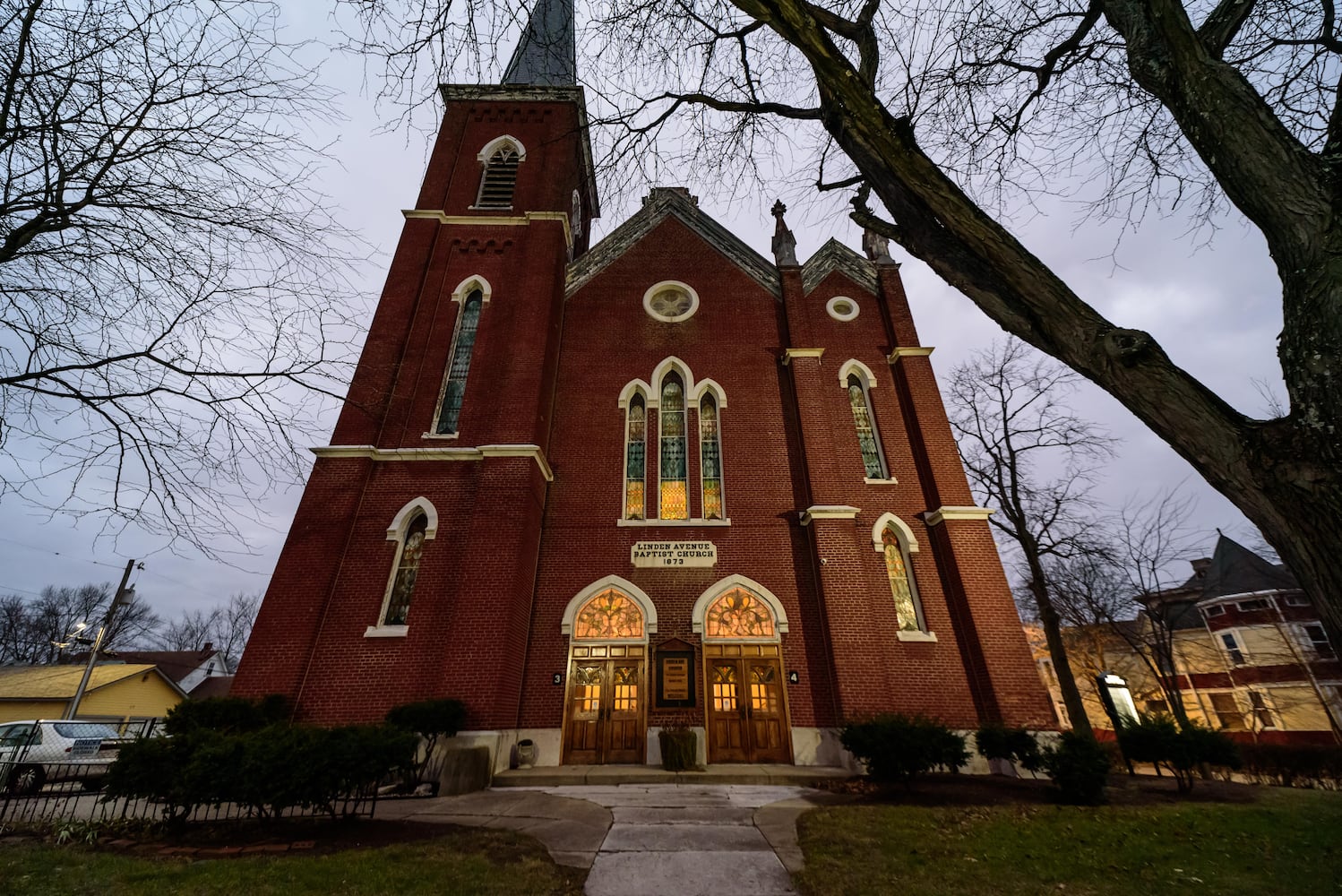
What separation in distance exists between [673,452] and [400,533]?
21.6 ft

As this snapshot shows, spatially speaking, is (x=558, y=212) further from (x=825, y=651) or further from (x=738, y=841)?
(x=738, y=841)

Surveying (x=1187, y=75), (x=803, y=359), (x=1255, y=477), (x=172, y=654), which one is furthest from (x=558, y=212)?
(x=172, y=654)

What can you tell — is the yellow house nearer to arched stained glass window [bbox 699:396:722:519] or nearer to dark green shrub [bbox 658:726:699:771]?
dark green shrub [bbox 658:726:699:771]

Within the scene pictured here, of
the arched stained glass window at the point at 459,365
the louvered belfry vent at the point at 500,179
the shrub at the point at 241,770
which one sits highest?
the louvered belfry vent at the point at 500,179

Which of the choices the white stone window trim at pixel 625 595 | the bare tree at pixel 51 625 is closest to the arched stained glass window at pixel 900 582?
the white stone window trim at pixel 625 595

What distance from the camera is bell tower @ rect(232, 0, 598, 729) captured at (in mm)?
10117

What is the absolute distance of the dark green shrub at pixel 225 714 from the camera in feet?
27.6

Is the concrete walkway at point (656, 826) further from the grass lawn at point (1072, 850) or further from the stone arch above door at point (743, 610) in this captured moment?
the stone arch above door at point (743, 610)

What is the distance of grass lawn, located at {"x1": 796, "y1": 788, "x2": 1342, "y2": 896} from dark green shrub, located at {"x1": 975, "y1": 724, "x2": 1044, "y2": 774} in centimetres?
120

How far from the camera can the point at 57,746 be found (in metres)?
12.1

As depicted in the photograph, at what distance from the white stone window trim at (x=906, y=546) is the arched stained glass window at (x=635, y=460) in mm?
5573

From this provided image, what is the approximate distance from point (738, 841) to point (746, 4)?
789cm

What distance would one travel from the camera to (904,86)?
5438mm

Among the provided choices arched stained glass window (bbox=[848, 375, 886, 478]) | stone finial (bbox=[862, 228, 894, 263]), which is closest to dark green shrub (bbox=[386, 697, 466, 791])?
arched stained glass window (bbox=[848, 375, 886, 478])
